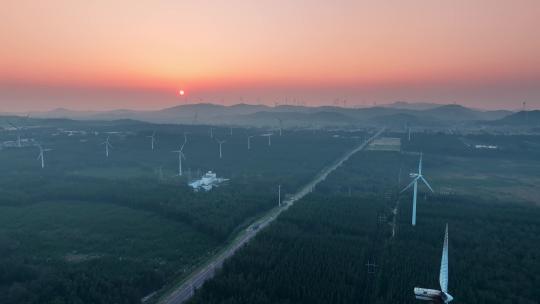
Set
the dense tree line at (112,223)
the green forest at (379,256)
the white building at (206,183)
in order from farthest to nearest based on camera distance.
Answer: the white building at (206,183) → the green forest at (379,256) → the dense tree line at (112,223)

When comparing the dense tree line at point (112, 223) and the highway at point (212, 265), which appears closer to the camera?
the dense tree line at point (112, 223)

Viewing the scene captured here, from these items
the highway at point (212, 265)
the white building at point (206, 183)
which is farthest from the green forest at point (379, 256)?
the white building at point (206, 183)

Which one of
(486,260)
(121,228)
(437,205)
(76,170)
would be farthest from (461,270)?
(76,170)

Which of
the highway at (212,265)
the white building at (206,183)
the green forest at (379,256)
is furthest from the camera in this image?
the white building at (206,183)

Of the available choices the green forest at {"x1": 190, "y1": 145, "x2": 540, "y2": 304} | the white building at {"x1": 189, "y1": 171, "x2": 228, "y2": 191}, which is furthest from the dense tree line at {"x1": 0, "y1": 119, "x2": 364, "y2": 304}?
the green forest at {"x1": 190, "y1": 145, "x2": 540, "y2": 304}

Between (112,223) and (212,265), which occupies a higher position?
(112,223)

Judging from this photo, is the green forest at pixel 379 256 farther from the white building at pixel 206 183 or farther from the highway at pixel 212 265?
the white building at pixel 206 183

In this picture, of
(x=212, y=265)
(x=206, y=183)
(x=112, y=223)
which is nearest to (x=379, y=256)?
(x=212, y=265)

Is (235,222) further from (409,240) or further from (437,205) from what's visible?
(437,205)

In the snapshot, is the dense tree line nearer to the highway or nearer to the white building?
the highway

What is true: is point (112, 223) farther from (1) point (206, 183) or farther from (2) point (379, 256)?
(2) point (379, 256)

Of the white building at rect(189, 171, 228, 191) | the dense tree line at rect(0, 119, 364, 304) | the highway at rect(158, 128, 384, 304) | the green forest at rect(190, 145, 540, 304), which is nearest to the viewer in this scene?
the dense tree line at rect(0, 119, 364, 304)
